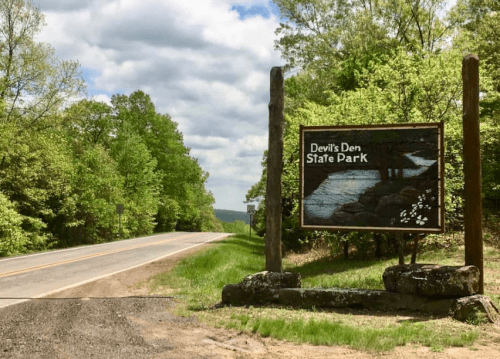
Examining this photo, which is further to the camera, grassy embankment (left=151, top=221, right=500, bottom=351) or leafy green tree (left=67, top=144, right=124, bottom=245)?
leafy green tree (left=67, top=144, right=124, bottom=245)

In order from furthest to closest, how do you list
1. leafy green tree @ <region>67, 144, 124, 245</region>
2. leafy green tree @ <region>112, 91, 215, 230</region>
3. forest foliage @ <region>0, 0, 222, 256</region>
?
leafy green tree @ <region>112, 91, 215, 230</region> < leafy green tree @ <region>67, 144, 124, 245</region> < forest foliage @ <region>0, 0, 222, 256</region>

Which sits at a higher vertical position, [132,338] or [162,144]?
[162,144]

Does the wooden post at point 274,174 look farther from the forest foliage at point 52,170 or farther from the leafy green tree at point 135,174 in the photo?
the leafy green tree at point 135,174

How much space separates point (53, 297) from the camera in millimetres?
9961

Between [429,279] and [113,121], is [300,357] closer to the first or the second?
[429,279]

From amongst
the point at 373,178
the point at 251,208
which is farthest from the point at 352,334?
the point at 251,208

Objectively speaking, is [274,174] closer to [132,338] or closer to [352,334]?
[352,334]

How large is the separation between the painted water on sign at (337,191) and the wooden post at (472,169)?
1.24 m

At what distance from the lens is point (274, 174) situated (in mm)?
10141

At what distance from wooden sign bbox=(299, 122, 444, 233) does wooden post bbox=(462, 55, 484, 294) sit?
0.49 m

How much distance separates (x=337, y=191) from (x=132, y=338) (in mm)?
5345

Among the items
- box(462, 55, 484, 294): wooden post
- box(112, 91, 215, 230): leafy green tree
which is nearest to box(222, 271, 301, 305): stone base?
box(462, 55, 484, 294): wooden post

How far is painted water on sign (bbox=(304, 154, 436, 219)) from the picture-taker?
9.63 metres

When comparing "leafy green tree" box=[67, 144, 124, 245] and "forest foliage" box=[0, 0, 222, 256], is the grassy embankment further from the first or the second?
"leafy green tree" box=[67, 144, 124, 245]
